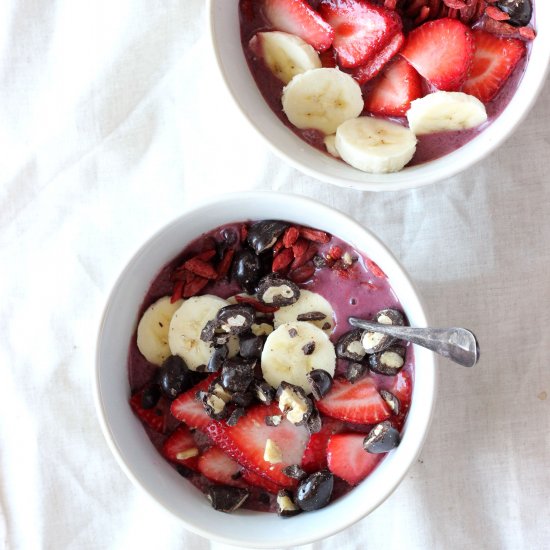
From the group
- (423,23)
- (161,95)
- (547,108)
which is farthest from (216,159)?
(547,108)

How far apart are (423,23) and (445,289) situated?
0.49m

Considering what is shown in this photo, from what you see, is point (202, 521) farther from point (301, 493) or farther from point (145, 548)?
point (145, 548)

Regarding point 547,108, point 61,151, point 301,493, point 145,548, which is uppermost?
point 61,151

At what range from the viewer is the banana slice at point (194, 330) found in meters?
1.25

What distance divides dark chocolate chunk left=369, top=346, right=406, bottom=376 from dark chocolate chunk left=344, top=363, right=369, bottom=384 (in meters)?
0.02

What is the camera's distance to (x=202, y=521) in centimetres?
119

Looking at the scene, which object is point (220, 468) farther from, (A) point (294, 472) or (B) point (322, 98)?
(B) point (322, 98)

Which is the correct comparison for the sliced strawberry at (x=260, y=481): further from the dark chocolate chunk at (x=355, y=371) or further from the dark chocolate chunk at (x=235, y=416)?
the dark chocolate chunk at (x=355, y=371)

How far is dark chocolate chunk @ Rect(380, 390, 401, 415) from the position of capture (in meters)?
1.21

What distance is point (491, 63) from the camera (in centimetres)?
122

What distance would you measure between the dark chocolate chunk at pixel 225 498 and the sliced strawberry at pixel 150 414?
0.14 m

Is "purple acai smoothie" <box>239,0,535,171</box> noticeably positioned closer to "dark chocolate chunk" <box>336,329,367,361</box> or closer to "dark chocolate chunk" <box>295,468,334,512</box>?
"dark chocolate chunk" <box>336,329,367,361</box>

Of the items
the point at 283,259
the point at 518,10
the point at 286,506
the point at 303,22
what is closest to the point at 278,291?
the point at 283,259

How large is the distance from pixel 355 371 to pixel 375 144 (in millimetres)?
384
